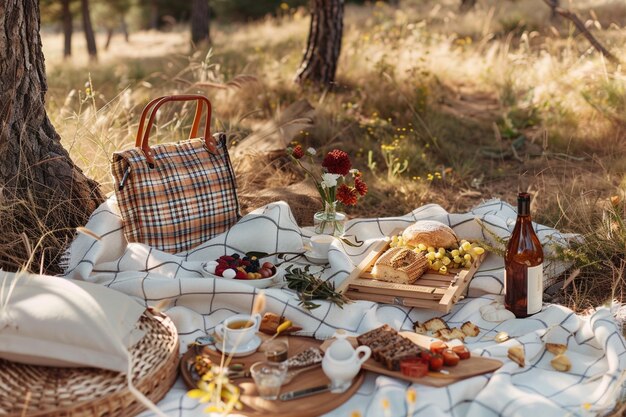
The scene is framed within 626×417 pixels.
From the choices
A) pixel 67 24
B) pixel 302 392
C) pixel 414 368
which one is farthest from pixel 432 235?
pixel 67 24

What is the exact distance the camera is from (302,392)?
2561mm

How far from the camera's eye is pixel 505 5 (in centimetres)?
1380

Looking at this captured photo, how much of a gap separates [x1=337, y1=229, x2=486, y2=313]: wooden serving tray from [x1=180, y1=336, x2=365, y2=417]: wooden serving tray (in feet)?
2.12

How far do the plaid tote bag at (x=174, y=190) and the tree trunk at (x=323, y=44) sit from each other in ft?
11.7

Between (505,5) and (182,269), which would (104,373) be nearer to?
(182,269)

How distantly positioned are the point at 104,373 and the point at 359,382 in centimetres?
91

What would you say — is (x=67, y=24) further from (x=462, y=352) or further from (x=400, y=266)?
(x=462, y=352)

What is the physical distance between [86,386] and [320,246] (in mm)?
1493

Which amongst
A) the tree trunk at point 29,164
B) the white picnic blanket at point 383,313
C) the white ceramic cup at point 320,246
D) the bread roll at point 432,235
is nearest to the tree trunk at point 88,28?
the tree trunk at point 29,164

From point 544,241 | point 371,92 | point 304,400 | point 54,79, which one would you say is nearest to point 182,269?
point 304,400

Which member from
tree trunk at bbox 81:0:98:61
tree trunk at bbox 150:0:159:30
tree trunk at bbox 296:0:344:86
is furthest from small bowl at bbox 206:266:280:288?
tree trunk at bbox 150:0:159:30

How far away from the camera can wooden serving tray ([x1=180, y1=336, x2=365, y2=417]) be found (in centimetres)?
248

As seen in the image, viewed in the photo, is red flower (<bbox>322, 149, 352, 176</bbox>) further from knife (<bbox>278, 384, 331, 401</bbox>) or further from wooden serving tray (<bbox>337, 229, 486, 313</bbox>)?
knife (<bbox>278, 384, 331, 401</bbox>)

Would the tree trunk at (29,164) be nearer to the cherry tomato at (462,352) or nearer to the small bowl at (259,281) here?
the small bowl at (259,281)
